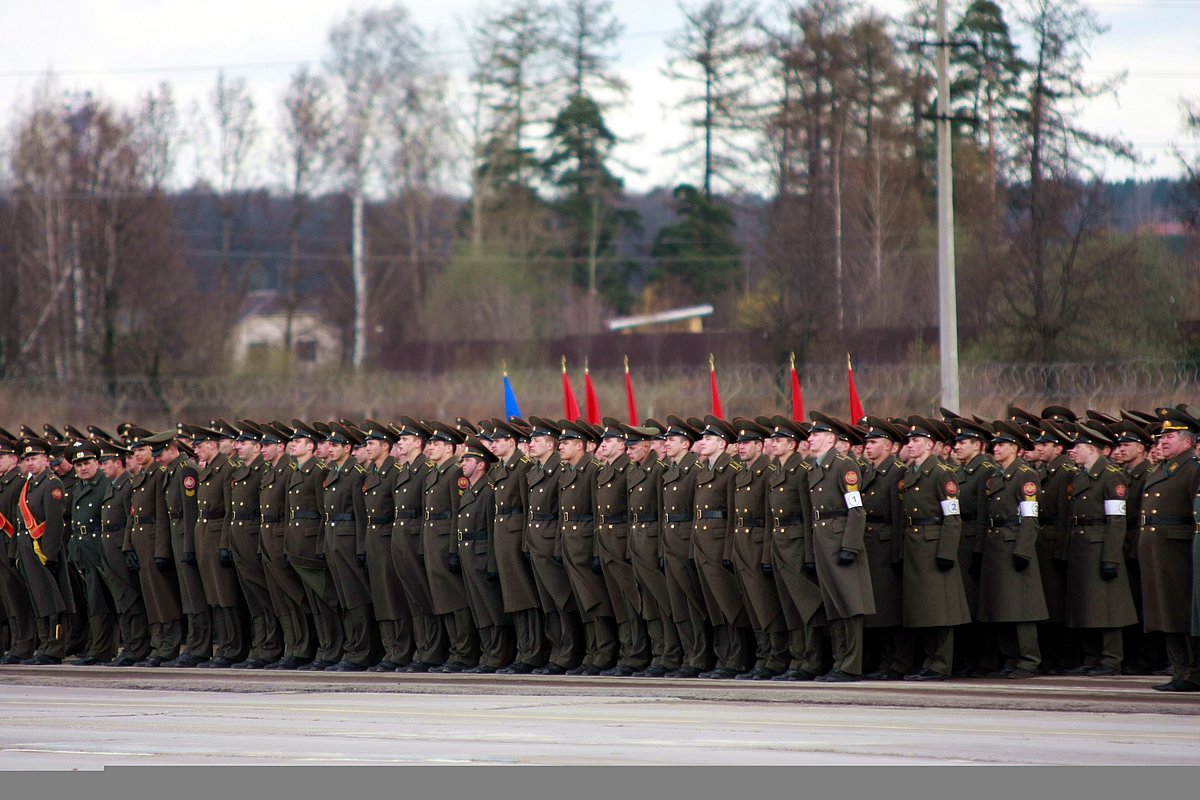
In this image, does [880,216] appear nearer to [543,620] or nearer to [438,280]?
[438,280]

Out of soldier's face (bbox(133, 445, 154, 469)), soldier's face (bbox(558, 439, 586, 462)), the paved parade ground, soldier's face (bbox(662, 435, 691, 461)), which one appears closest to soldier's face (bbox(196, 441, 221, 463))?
soldier's face (bbox(133, 445, 154, 469))

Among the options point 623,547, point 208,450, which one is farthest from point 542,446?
point 208,450

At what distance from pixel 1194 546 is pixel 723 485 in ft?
11.2

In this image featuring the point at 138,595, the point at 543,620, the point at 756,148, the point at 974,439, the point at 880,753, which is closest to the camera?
the point at 880,753

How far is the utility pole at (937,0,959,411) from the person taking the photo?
675 inches

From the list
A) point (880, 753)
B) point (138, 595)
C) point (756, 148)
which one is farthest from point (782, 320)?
point (880, 753)

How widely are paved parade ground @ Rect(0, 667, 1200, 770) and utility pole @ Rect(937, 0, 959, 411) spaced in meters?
6.36

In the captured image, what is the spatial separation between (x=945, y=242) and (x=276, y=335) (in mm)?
39303

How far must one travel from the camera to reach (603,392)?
3253 centimetres

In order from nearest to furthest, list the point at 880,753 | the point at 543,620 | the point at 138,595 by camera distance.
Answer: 1. the point at 880,753
2. the point at 543,620
3. the point at 138,595

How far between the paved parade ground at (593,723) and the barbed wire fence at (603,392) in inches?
448

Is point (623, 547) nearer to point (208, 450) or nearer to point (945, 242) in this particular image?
point (208, 450)

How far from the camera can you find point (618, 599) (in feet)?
41.2

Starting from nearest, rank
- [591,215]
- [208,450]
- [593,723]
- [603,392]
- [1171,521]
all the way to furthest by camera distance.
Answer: [593,723] → [1171,521] → [208,450] → [603,392] → [591,215]
